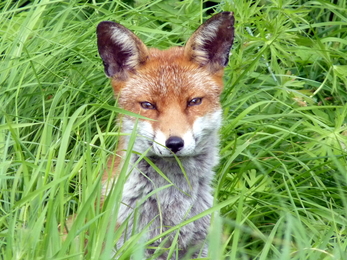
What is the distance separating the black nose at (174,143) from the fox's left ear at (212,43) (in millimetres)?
772

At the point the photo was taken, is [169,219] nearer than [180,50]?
Yes

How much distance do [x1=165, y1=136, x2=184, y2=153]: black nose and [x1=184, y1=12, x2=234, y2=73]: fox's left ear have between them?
0.77 m

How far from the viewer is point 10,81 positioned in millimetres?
4176

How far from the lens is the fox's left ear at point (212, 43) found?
12.3 feet

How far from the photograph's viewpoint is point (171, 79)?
12.0 feet

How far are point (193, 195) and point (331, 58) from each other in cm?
202

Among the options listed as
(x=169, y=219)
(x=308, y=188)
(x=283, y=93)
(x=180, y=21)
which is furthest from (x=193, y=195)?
(x=180, y=21)

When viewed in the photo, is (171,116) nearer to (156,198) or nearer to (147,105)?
(147,105)

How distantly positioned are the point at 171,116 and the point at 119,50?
0.64 meters

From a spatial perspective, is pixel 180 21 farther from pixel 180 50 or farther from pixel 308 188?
pixel 308 188

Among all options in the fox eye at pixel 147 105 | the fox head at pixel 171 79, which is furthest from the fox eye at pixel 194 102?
the fox eye at pixel 147 105

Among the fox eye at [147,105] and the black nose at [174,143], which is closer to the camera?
the black nose at [174,143]

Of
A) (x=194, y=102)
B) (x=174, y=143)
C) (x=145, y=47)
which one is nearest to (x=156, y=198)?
(x=174, y=143)

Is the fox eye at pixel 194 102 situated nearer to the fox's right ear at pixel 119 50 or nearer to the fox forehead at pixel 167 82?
the fox forehead at pixel 167 82
